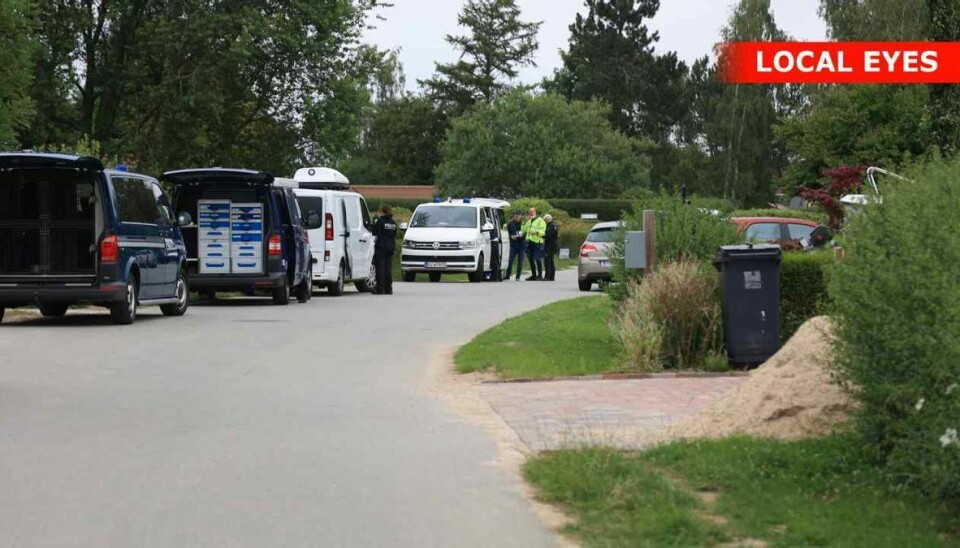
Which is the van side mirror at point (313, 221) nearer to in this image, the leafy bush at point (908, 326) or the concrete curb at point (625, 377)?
the concrete curb at point (625, 377)

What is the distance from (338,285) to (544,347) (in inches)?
575

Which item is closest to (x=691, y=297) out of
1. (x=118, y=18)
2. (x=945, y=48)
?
(x=945, y=48)

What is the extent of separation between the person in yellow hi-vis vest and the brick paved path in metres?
25.7

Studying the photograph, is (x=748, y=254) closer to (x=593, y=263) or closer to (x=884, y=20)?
(x=593, y=263)

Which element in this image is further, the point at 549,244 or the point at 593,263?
the point at 549,244

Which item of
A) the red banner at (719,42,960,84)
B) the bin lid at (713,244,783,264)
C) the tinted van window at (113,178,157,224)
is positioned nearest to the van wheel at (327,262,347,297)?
the tinted van window at (113,178,157,224)

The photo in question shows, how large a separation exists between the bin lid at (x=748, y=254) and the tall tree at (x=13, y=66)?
85.7 feet

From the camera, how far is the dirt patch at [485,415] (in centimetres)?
804

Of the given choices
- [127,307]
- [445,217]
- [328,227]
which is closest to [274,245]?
[328,227]

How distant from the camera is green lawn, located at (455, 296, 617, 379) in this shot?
1494cm

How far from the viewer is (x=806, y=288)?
52.4ft

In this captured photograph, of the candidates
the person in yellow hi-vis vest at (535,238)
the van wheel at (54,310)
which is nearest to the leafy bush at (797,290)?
the van wheel at (54,310)

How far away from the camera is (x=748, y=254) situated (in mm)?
14852

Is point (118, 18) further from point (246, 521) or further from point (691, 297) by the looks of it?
point (246, 521)
